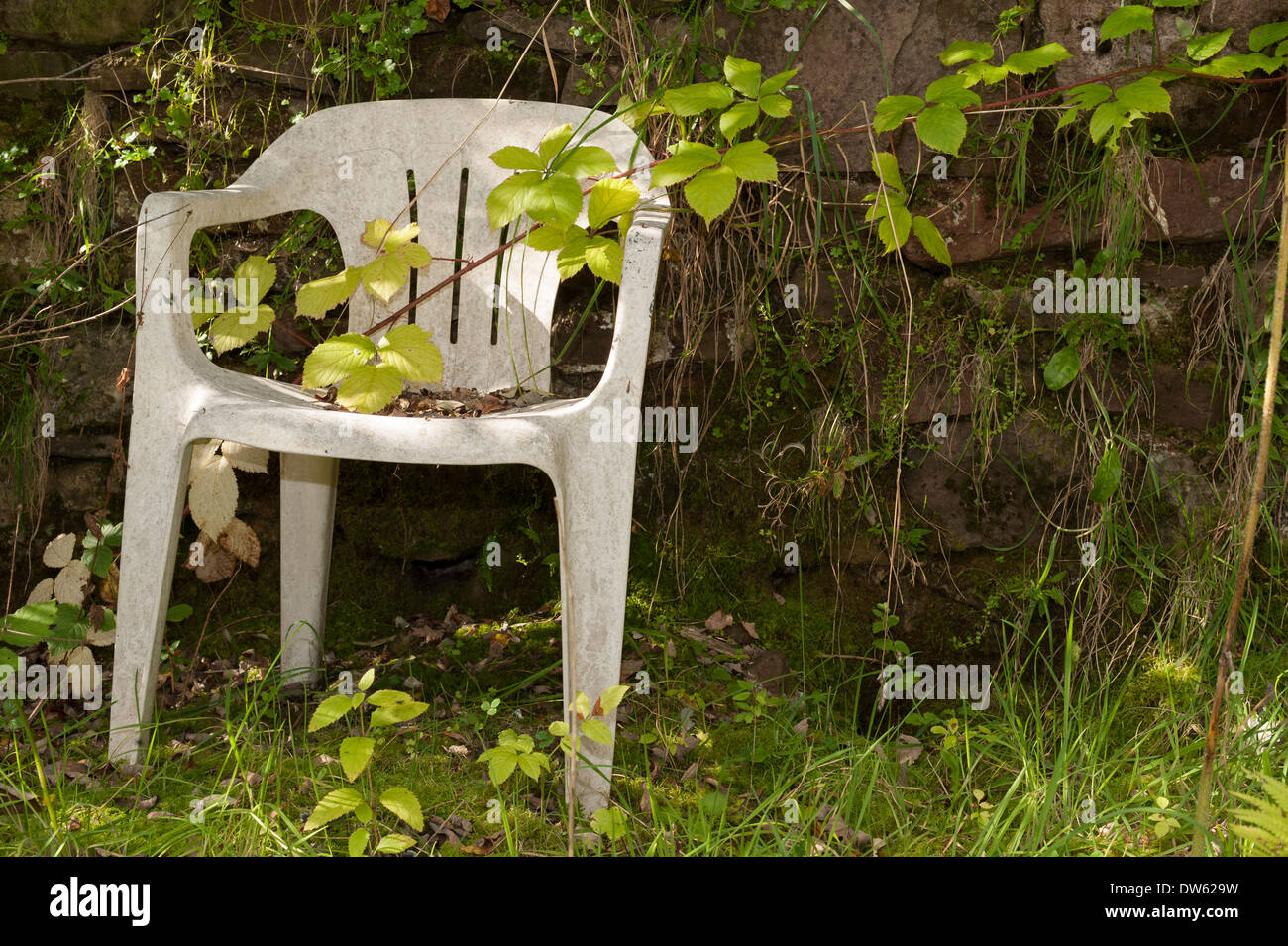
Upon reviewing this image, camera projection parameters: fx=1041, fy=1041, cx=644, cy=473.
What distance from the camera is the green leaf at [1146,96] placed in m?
1.67

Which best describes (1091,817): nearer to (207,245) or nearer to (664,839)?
(664,839)

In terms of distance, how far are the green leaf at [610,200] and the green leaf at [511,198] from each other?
97 millimetres

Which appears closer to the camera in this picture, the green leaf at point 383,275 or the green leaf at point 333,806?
the green leaf at point 333,806

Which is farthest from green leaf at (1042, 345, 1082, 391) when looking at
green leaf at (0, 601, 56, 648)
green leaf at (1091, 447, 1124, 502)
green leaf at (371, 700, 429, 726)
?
green leaf at (0, 601, 56, 648)

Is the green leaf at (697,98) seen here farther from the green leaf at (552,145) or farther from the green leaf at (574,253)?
the green leaf at (574,253)

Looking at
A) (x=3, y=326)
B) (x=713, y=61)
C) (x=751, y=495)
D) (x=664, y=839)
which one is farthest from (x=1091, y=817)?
(x=3, y=326)

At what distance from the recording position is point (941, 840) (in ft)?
5.18

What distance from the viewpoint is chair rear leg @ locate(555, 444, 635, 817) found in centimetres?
155

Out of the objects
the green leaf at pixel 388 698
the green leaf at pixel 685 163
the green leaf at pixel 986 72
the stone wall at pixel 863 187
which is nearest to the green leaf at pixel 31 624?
the stone wall at pixel 863 187

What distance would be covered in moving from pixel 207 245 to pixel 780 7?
1305 millimetres

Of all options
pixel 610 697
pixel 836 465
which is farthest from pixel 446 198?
pixel 610 697

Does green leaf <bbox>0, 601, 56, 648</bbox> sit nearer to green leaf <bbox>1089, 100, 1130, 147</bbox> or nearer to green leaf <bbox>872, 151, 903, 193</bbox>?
green leaf <bbox>872, 151, 903, 193</bbox>

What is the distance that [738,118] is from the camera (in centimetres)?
170

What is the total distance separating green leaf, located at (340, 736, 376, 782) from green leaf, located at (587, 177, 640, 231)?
82 cm
